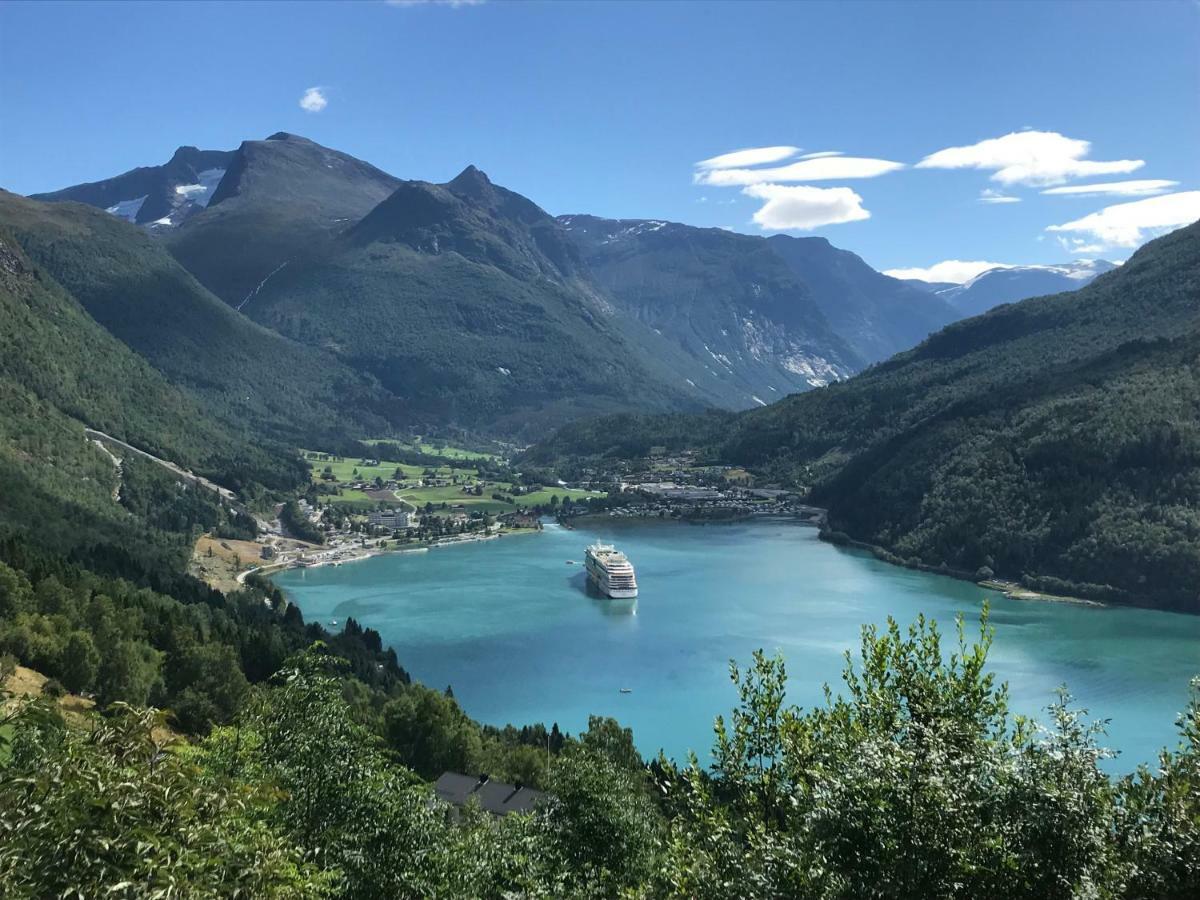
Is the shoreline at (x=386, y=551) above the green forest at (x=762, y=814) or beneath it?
beneath

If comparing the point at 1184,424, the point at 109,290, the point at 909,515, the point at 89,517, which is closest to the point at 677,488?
the point at 909,515

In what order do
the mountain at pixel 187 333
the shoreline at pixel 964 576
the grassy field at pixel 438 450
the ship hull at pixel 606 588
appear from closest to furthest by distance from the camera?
the shoreline at pixel 964 576, the ship hull at pixel 606 588, the mountain at pixel 187 333, the grassy field at pixel 438 450

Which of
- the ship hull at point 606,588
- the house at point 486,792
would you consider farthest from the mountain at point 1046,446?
the house at point 486,792

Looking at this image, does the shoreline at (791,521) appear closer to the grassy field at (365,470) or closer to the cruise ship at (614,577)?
the cruise ship at (614,577)

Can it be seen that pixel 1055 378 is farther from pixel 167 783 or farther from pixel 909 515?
pixel 167 783

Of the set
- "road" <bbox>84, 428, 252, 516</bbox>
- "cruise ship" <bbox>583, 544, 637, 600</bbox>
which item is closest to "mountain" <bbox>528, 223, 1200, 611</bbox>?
"cruise ship" <bbox>583, 544, 637, 600</bbox>

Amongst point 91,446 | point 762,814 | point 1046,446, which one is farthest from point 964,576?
point 762,814

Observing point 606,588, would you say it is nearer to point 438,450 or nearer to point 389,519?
point 389,519

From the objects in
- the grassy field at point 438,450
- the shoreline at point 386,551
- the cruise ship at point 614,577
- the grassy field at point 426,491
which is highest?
the grassy field at point 438,450
